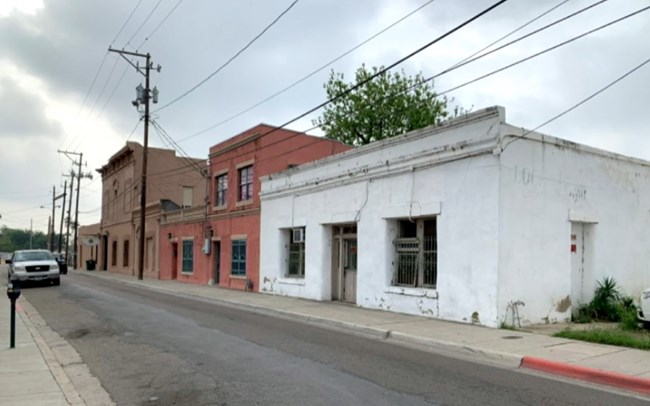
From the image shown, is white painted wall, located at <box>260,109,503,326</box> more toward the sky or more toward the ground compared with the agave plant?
more toward the sky

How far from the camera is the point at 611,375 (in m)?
7.28

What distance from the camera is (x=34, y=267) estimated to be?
2552 cm

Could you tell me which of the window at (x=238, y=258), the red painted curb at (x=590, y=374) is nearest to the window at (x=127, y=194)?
the window at (x=238, y=258)

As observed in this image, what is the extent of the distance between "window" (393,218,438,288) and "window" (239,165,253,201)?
34.3 ft

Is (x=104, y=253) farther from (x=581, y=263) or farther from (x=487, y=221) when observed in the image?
(x=581, y=263)

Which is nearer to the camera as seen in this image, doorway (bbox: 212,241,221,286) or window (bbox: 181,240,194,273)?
doorway (bbox: 212,241,221,286)

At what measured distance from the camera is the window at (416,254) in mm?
14133

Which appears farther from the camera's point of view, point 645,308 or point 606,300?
point 606,300

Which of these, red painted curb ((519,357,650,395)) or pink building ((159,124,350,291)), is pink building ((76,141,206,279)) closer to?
pink building ((159,124,350,291))

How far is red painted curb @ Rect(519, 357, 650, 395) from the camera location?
6973mm

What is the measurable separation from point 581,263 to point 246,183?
15028 millimetres

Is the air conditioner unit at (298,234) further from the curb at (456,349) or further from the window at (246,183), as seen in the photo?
the curb at (456,349)

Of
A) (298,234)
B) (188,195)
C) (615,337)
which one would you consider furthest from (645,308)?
(188,195)

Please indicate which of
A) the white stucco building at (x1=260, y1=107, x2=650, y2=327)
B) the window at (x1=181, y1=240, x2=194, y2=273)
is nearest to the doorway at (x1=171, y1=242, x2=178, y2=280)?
the window at (x1=181, y1=240, x2=194, y2=273)
